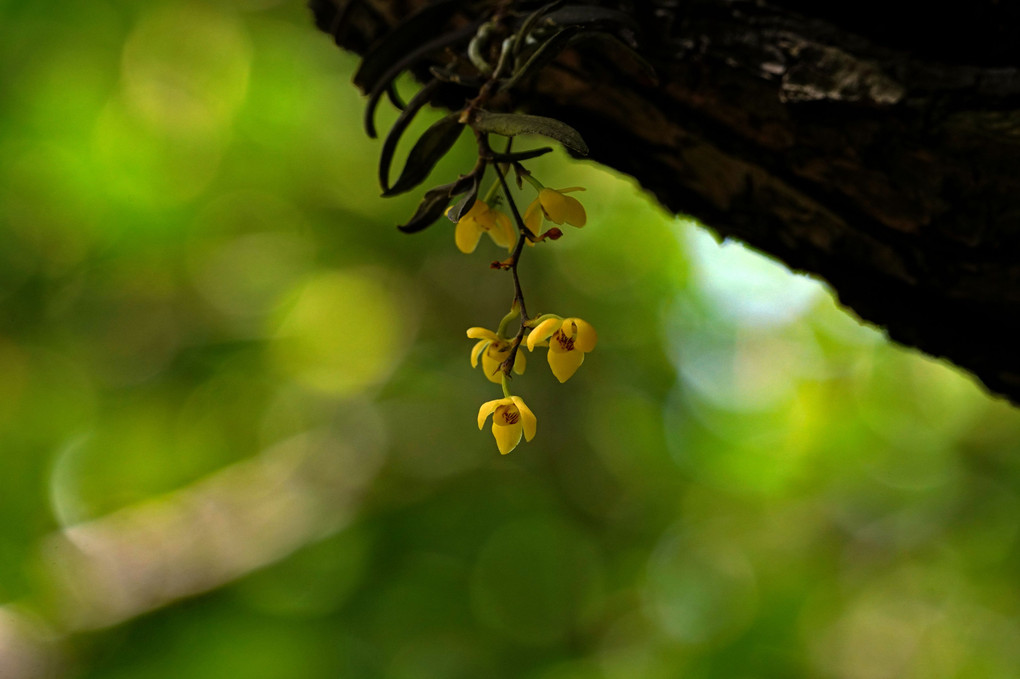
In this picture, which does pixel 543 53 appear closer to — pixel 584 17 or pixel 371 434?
pixel 584 17

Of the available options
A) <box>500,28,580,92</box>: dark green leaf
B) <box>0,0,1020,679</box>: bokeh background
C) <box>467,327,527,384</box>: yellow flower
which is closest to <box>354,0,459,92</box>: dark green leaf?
<box>500,28,580,92</box>: dark green leaf

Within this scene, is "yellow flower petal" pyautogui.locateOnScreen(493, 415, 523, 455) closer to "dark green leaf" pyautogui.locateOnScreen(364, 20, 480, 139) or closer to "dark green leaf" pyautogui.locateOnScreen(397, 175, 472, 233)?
"dark green leaf" pyautogui.locateOnScreen(397, 175, 472, 233)

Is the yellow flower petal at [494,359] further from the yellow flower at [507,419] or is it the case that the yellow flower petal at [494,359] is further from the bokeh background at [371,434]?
the bokeh background at [371,434]

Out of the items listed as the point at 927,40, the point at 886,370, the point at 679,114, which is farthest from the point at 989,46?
the point at 886,370

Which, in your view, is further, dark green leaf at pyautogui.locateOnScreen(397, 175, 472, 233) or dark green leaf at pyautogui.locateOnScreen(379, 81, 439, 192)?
dark green leaf at pyautogui.locateOnScreen(379, 81, 439, 192)

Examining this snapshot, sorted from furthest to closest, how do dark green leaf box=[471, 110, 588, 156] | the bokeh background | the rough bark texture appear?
the bokeh background → the rough bark texture → dark green leaf box=[471, 110, 588, 156]

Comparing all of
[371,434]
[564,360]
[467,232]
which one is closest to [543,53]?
[467,232]
